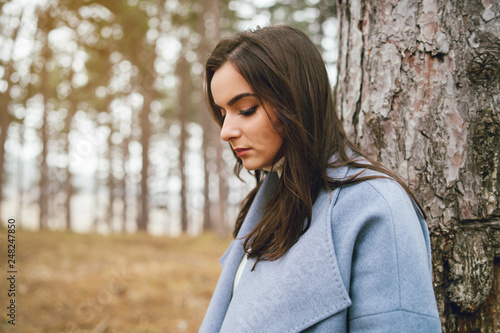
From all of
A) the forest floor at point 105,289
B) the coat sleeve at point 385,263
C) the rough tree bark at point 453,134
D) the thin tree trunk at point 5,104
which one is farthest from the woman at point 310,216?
the thin tree trunk at point 5,104

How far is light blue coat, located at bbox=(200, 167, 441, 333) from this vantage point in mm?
1027

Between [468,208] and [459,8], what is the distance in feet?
2.91

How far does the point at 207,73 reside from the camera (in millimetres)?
1588

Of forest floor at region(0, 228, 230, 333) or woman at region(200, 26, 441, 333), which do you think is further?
forest floor at region(0, 228, 230, 333)

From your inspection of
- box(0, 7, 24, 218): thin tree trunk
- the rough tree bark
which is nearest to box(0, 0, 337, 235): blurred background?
box(0, 7, 24, 218): thin tree trunk

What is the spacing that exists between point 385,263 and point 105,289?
5.44m

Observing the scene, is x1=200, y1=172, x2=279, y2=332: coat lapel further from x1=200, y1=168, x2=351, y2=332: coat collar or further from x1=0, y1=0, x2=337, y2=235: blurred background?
x1=0, y1=0, x2=337, y2=235: blurred background

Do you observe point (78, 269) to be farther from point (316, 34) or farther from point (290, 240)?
point (316, 34)

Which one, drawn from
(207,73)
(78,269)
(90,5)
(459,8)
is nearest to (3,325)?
(78,269)

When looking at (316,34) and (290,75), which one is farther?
(316,34)

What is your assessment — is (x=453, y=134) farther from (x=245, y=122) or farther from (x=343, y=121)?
(x=245, y=122)

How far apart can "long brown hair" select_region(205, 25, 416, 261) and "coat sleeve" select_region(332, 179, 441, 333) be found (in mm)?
150

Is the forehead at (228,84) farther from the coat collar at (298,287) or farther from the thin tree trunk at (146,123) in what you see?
the thin tree trunk at (146,123)

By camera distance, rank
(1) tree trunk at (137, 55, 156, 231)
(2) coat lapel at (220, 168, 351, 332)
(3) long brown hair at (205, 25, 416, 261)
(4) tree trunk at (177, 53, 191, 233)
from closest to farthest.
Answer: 1. (2) coat lapel at (220, 168, 351, 332)
2. (3) long brown hair at (205, 25, 416, 261)
3. (1) tree trunk at (137, 55, 156, 231)
4. (4) tree trunk at (177, 53, 191, 233)
